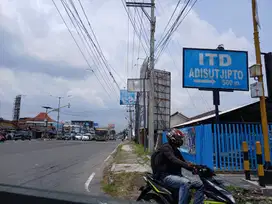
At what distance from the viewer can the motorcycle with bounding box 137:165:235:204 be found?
381 centimetres

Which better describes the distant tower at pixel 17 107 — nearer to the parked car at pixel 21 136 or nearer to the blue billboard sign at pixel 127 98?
the parked car at pixel 21 136

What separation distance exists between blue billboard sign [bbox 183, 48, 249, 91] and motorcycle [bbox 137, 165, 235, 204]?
9188mm

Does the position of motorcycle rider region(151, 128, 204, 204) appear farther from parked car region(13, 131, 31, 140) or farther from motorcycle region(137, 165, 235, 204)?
parked car region(13, 131, 31, 140)

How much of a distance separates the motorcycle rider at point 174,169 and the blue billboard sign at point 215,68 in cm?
900

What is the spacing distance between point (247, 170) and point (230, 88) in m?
5.42

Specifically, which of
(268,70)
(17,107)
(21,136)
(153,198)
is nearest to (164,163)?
(153,198)

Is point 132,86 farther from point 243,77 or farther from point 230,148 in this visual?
point 230,148

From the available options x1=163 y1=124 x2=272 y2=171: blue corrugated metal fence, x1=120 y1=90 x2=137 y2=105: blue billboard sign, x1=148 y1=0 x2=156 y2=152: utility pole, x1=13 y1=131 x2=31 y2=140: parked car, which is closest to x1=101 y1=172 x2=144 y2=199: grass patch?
x1=163 y1=124 x2=272 y2=171: blue corrugated metal fence

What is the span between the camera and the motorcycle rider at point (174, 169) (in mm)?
4172

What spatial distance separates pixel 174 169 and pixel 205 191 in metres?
0.67

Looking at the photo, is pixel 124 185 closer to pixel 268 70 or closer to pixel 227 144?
pixel 227 144

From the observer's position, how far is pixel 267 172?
7.85 m

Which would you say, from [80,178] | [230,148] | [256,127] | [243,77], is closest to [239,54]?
[243,77]

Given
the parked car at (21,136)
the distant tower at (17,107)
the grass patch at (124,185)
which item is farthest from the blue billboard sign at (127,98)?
the distant tower at (17,107)
